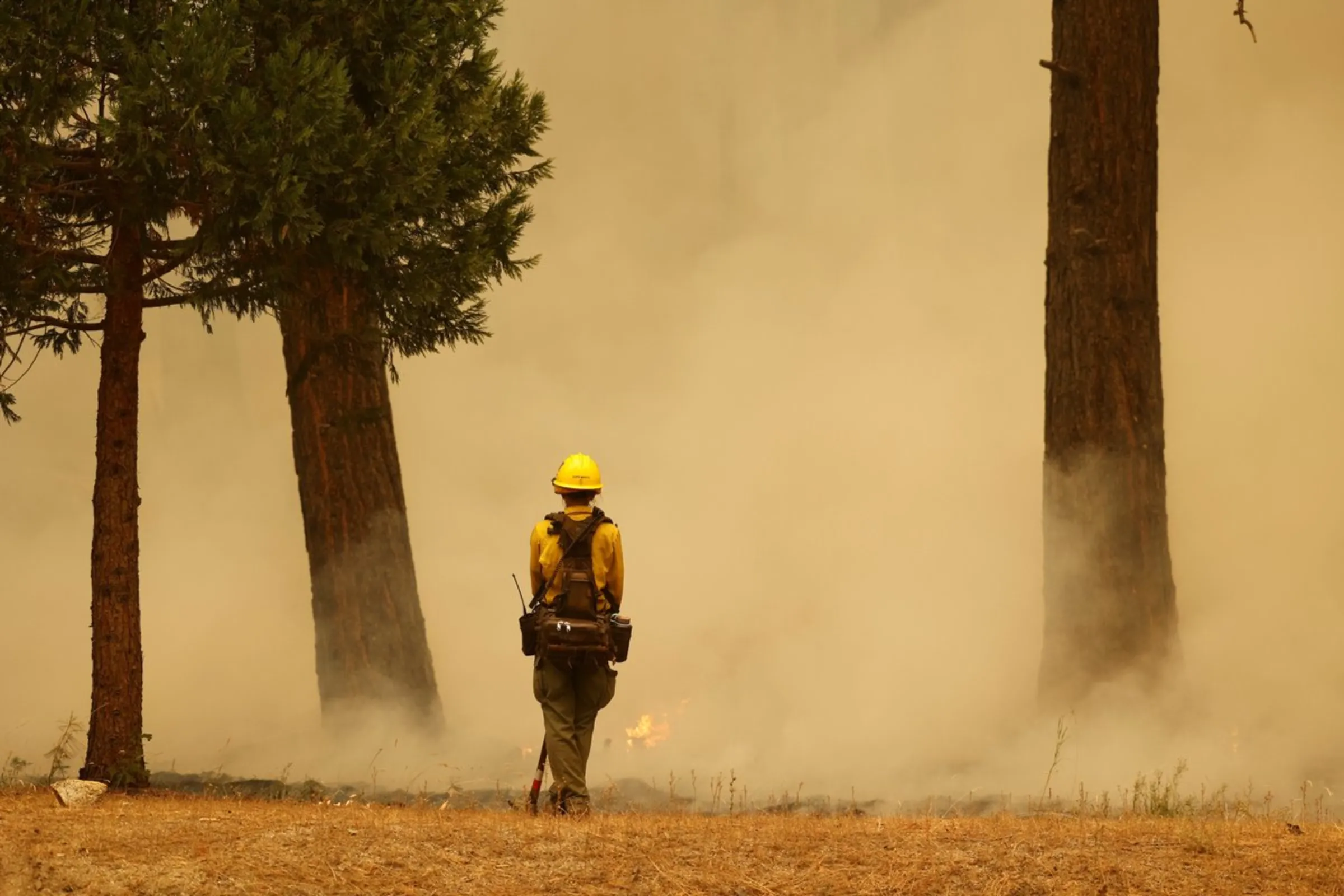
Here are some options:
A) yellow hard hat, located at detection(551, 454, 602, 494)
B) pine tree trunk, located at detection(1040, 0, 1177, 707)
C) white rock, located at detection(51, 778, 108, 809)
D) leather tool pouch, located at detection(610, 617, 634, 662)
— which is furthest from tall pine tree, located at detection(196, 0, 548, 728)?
pine tree trunk, located at detection(1040, 0, 1177, 707)

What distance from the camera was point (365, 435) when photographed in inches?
523

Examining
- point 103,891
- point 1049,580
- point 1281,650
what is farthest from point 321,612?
point 1281,650

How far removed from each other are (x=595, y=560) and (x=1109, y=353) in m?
5.05

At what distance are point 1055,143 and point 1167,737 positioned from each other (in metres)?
4.60

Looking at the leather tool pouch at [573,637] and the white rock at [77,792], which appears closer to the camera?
the leather tool pouch at [573,637]

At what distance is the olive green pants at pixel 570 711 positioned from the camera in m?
9.05

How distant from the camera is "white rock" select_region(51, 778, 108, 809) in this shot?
9133mm

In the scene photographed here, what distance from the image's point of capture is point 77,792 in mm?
9266

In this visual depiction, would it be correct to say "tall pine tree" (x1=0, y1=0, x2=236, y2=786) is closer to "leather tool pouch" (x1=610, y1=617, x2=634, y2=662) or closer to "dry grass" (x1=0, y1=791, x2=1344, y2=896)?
"dry grass" (x1=0, y1=791, x2=1344, y2=896)

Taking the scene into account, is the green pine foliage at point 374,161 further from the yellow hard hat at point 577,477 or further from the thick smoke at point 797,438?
the thick smoke at point 797,438

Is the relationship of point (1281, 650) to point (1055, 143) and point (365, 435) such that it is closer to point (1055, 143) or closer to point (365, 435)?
point (1055, 143)

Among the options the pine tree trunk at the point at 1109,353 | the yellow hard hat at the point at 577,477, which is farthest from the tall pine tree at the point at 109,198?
the pine tree trunk at the point at 1109,353

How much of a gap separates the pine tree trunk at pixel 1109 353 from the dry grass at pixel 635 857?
385cm

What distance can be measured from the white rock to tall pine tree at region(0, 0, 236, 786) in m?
0.53
